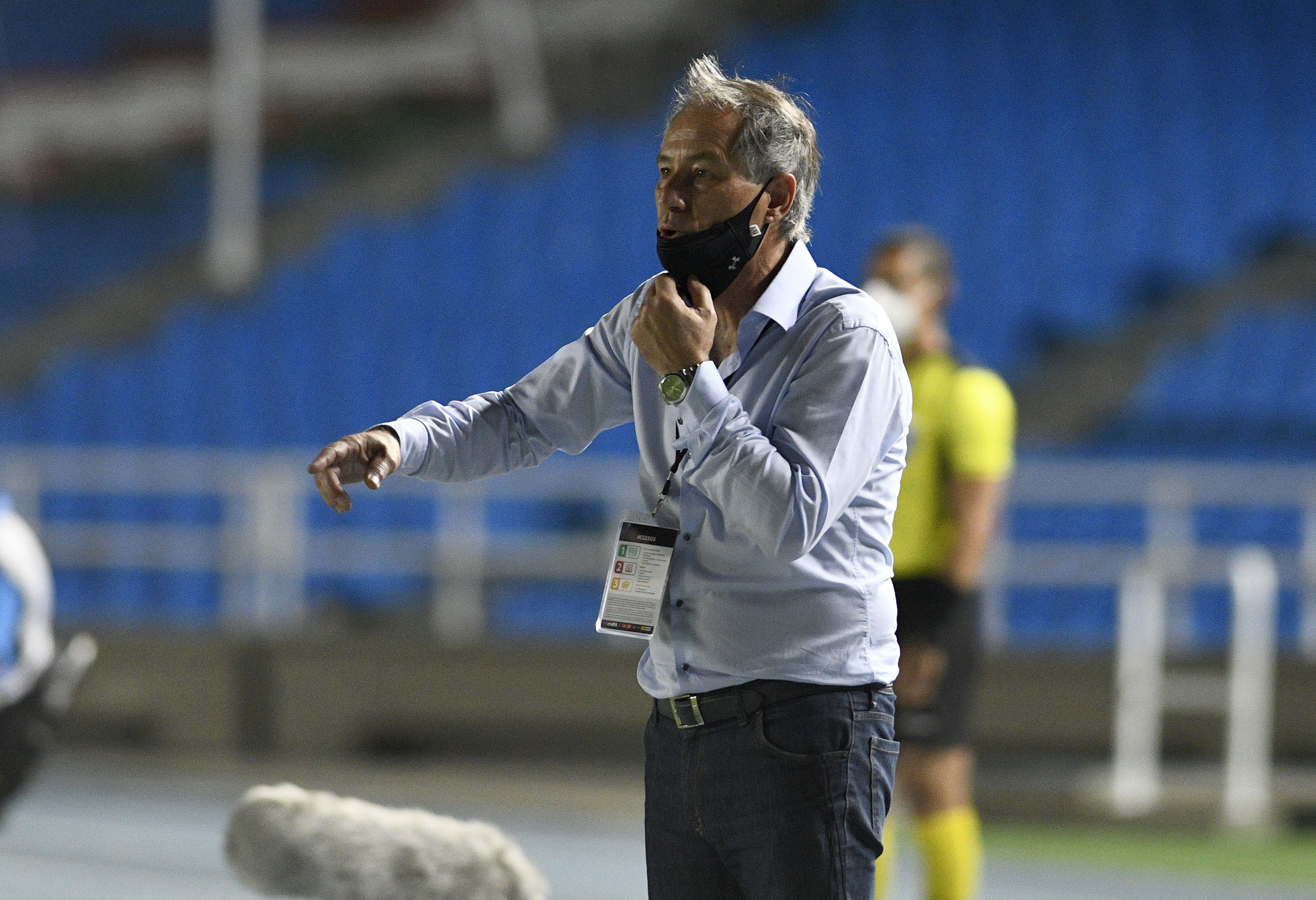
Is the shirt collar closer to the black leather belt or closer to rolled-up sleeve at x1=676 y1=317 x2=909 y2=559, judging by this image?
rolled-up sleeve at x1=676 y1=317 x2=909 y2=559

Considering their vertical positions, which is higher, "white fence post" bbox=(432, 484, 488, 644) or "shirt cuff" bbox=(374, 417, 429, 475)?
"shirt cuff" bbox=(374, 417, 429, 475)

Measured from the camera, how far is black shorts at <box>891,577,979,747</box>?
4.77 m

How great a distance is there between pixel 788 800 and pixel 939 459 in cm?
251

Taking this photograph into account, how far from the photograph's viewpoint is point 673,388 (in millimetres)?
2357

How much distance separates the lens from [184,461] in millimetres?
11602

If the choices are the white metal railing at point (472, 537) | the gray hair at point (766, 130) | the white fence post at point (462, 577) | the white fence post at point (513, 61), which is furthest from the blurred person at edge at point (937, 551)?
the white fence post at point (513, 61)

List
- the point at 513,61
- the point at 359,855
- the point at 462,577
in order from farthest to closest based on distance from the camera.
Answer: the point at 513,61 < the point at 462,577 < the point at 359,855

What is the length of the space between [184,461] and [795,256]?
31.4 ft

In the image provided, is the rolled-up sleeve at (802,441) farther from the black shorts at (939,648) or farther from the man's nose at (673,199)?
the black shorts at (939,648)

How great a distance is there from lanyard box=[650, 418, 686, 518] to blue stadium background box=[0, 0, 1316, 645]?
8765 millimetres

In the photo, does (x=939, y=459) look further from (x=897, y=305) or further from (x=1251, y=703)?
(x=1251, y=703)

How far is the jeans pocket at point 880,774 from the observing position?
8.26ft

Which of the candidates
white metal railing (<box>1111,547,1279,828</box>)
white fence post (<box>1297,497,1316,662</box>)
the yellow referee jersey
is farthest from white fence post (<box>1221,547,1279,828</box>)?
the yellow referee jersey

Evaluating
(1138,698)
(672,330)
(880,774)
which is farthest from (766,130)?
(1138,698)
